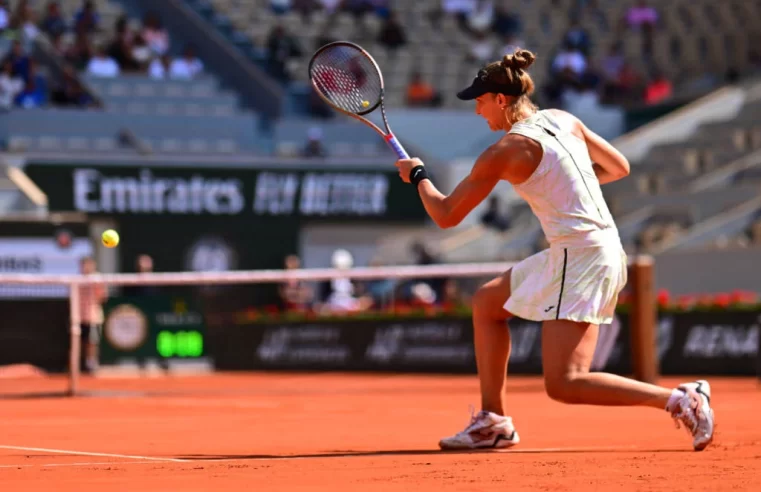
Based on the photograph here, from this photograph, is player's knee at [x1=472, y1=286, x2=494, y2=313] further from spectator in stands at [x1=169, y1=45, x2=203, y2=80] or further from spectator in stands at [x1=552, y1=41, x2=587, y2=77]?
spectator in stands at [x1=552, y1=41, x2=587, y2=77]

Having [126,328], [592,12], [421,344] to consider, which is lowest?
[421,344]

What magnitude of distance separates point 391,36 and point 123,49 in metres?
5.80

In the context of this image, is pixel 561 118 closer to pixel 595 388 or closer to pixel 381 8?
pixel 595 388

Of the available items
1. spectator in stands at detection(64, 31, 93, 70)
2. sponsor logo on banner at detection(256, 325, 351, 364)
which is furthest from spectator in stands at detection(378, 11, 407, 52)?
sponsor logo on banner at detection(256, 325, 351, 364)

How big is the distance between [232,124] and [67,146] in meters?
3.15

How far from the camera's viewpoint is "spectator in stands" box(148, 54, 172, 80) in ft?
86.2

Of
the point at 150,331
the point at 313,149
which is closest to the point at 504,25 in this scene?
the point at 313,149

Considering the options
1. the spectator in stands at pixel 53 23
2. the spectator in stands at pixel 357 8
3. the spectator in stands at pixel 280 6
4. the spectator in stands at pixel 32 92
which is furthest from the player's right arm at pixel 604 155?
the spectator in stands at pixel 280 6

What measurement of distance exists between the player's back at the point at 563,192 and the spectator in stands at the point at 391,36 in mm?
22519

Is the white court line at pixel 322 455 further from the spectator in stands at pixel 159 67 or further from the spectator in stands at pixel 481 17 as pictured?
the spectator in stands at pixel 481 17

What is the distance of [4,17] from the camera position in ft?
84.5

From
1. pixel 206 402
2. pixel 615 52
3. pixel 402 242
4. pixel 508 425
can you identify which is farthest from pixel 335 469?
pixel 615 52

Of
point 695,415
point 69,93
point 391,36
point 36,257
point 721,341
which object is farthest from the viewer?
point 391,36

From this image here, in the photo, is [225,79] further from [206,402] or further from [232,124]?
[206,402]
